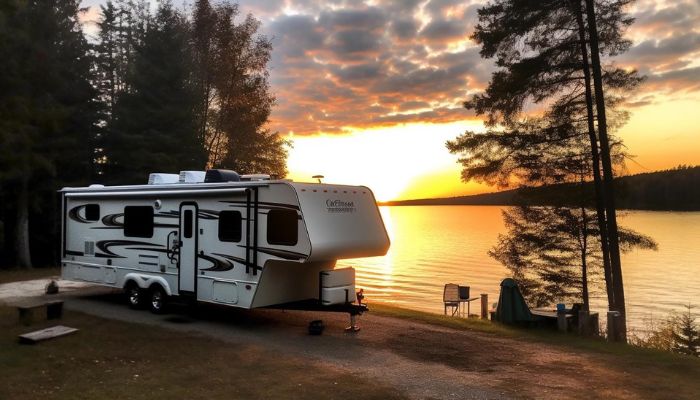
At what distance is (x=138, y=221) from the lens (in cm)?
1413

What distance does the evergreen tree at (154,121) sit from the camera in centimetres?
2638

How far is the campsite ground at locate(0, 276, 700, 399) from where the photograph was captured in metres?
8.02

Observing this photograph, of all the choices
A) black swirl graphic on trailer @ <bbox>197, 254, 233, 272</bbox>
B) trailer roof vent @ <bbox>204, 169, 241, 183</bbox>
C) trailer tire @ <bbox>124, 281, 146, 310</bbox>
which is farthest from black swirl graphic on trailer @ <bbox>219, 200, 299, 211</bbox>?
trailer tire @ <bbox>124, 281, 146, 310</bbox>

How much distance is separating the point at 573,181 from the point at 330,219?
11.5 metres

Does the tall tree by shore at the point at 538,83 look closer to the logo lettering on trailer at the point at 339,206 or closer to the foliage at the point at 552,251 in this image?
the foliage at the point at 552,251

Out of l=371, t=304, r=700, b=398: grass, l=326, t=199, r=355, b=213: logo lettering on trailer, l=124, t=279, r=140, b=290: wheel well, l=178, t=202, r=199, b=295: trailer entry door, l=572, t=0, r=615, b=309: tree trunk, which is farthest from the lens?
l=572, t=0, r=615, b=309: tree trunk

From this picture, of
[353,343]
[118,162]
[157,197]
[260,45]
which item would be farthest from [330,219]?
[260,45]

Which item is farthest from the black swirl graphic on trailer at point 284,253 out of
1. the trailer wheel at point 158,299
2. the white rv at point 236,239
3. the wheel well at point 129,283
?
the wheel well at point 129,283

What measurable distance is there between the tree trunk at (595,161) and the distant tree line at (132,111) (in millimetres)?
17665

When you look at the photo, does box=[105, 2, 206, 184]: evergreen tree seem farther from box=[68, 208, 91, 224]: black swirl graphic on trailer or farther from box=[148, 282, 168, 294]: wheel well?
box=[148, 282, 168, 294]: wheel well

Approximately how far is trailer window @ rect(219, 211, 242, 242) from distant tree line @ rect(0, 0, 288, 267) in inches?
322

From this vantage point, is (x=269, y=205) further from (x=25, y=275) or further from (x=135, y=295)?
(x=25, y=275)

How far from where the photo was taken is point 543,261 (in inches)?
806

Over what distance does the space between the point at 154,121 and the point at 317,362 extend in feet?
69.8
